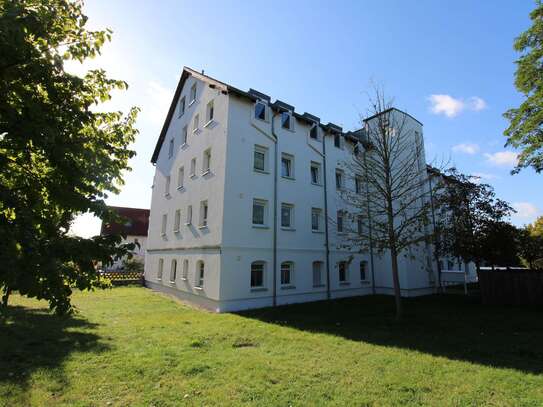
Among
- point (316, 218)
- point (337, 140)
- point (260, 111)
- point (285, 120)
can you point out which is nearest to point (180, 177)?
point (260, 111)

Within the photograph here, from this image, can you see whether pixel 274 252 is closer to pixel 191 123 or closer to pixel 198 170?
pixel 198 170

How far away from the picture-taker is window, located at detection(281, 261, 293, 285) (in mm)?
17812

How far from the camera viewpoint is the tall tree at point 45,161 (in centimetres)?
313

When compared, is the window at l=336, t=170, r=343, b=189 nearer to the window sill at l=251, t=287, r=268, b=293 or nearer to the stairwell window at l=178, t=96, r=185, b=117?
the window sill at l=251, t=287, r=268, b=293

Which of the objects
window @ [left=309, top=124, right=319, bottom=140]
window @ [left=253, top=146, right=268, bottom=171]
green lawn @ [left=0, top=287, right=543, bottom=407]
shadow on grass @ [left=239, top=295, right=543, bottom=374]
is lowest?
green lawn @ [left=0, top=287, right=543, bottom=407]

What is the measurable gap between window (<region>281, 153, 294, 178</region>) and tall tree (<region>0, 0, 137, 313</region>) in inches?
591

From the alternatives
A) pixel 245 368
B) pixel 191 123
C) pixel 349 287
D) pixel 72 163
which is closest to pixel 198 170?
pixel 191 123

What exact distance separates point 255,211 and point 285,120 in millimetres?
6568

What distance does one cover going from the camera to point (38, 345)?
8.41 m

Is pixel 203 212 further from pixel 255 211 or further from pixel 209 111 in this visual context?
pixel 209 111

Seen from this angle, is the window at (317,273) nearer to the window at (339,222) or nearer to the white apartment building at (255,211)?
the white apartment building at (255,211)

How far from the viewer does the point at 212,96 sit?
1956cm

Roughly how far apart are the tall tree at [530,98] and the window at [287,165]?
11.9 metres

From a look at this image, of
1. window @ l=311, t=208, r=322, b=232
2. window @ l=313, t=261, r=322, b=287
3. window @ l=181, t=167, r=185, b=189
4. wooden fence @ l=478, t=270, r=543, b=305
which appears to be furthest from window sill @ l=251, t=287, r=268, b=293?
wooden fence @ l=478, t=270, r=543, b=305
